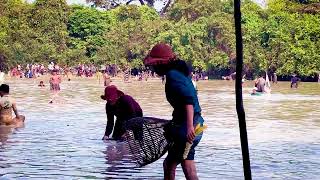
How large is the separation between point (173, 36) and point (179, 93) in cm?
7623

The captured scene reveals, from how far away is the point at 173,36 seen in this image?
274 ft

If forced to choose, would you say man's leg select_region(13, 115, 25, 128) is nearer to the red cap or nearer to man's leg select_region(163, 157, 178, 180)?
the red cap

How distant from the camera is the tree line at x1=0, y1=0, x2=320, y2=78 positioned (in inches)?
2911

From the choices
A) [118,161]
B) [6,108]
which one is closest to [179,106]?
[118,161]

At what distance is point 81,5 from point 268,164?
96912mm

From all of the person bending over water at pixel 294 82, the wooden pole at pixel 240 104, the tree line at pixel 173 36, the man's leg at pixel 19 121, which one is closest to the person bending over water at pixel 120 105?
the man's leg at pixel 19 121

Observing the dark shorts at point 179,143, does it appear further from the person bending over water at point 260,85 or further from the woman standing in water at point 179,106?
the person bending over water at point 260,85

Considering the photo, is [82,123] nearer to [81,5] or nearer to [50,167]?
[50,167]

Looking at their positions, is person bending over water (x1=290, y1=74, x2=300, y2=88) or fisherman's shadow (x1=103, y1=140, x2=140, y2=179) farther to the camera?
person bending over water (x1=290, y1=74, x2=300, y2=88)

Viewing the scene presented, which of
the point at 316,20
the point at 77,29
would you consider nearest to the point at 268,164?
the point at 316,20

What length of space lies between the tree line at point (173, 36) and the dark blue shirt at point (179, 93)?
60.5 metres

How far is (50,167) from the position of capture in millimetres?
10898

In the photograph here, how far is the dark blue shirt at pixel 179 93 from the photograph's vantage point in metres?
7.45

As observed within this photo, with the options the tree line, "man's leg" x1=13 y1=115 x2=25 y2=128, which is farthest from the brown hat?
the tree line
